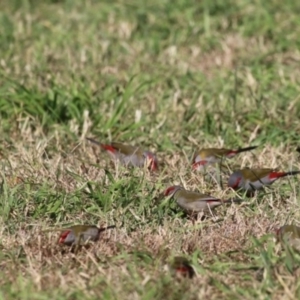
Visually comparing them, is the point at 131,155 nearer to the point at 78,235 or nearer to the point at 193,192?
the point at 193,192

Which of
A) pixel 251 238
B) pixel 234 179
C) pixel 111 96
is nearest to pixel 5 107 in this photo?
pixel 111 96

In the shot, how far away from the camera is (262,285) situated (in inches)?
156

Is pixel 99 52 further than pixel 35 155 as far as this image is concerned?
Yes

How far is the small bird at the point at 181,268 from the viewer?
4.00 m

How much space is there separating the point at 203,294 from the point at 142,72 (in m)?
3.47

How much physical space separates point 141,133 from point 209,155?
0.81 m

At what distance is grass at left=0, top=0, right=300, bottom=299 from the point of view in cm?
411

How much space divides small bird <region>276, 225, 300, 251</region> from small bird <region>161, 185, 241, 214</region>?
0.51 meters

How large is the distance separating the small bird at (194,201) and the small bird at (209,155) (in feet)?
1.71

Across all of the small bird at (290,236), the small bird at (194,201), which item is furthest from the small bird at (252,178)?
the small bird at (290,236)

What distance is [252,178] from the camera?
5027 millimetres

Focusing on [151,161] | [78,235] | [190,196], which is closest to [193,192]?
[190,196]

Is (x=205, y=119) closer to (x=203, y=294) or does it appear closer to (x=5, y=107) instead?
(x=5, y=107)

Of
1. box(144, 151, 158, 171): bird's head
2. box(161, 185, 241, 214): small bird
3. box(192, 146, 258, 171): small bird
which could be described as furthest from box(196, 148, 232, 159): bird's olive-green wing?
box(161, 185, 241, 214): small bird
